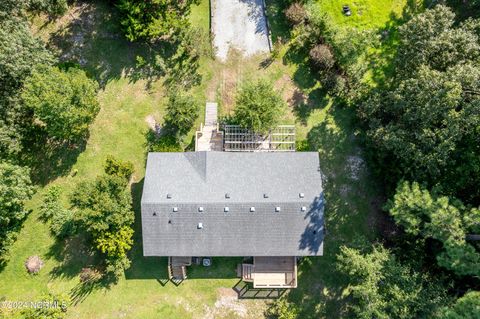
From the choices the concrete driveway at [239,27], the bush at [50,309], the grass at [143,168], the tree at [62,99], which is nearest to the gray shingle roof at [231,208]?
the grass at [143,168]

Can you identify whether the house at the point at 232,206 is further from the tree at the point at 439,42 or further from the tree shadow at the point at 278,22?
the tree shadow at the point at 278,22

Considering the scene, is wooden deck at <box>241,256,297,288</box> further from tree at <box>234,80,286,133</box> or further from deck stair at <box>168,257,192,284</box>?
tree at <box>234,80,286,133</box>

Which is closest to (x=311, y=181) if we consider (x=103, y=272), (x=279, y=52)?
(x=279, y=52)

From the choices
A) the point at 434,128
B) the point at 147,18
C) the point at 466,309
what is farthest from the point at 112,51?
the point at 466,309

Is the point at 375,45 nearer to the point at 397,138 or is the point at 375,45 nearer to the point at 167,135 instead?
the point at 397,138

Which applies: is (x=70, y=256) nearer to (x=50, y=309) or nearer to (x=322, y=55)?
(x=50, y=309)
